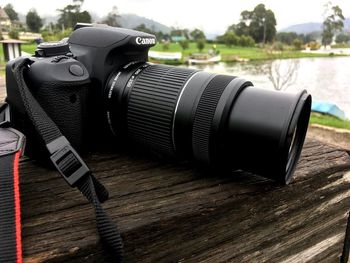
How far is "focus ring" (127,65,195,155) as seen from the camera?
2.08 ft

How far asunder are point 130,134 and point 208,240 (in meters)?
0.24

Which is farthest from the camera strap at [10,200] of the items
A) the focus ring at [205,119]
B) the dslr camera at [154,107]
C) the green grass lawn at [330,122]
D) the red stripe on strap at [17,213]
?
the green grass lawn at [330,122]

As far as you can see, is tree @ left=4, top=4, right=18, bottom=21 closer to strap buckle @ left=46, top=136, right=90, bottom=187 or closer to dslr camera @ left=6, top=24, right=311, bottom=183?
dslr camera @ left=6, top=24, right=311, bottom=183

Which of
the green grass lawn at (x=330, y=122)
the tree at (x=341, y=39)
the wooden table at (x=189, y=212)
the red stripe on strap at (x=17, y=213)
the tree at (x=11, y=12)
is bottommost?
the green grass lawn at (x=330, y=122)

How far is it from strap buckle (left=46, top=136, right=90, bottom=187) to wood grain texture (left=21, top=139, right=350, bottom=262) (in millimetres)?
50

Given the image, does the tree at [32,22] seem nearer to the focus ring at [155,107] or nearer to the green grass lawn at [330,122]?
the green grass lawn at [330,122]

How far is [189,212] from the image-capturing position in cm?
53

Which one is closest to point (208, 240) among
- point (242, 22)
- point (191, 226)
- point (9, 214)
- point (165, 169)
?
point (191, 226)

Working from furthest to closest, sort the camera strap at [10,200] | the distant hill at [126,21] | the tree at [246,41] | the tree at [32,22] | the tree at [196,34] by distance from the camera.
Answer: the tree at [196,34], the tree at [246,41], the distant hill at [126,21], the tree at [32,22], the camera strap at [10,200]

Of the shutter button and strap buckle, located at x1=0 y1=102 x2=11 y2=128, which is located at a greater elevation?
the shutter button

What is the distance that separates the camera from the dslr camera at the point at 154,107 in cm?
56

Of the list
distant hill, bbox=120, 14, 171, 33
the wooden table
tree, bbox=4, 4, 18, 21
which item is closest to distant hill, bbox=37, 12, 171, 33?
distant hill, bbox=120, 14, 171, 33

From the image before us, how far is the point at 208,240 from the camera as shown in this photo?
0.57 m

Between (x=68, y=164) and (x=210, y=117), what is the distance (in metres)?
0.22
